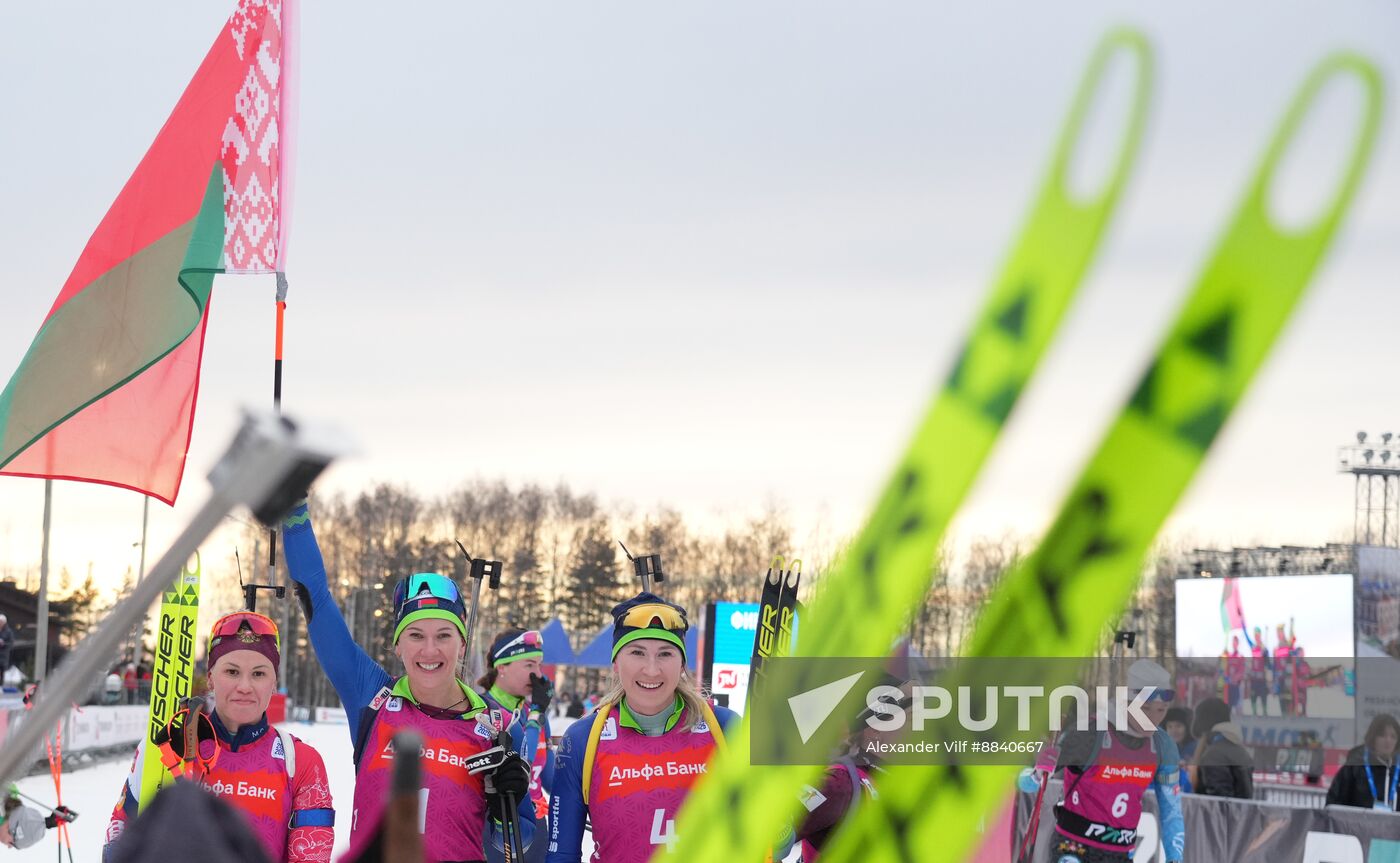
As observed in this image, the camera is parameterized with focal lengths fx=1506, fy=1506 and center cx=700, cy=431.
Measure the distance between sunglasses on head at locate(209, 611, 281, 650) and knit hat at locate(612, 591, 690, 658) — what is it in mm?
1178

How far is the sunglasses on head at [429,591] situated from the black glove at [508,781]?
1.88ft

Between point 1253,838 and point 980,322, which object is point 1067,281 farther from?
point 1253,838

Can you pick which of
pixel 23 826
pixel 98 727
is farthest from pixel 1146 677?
pixel 98 727

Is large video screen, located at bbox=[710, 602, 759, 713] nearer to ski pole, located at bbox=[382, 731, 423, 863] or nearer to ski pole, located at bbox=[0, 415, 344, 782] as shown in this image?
ski pole, located at bbox=[0, 415, 344, 782]

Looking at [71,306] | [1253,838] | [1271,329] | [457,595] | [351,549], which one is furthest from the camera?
[351,549]

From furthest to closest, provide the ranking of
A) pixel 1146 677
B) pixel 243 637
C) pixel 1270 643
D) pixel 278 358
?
pixel 1270 643 < pixel 1146 677 < pixel 278 358 < pixel 243 637

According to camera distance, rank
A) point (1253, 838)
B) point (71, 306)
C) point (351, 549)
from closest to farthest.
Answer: point (71, 306) < point (1253, 838) < point (351, 549)

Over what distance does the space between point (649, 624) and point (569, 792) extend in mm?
614

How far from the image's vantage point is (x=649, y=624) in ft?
16.8

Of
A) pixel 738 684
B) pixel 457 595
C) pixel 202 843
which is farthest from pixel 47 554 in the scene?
pixel 202 843

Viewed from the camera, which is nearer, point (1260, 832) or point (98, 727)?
point (1260, 832)

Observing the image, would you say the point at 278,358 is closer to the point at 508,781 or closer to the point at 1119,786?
the point at 508,781

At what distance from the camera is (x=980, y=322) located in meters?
1.33

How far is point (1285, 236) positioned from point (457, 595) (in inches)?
170
